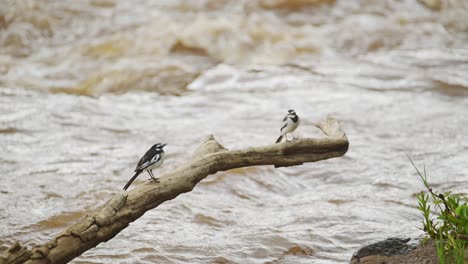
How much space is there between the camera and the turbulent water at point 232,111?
22.2 feet

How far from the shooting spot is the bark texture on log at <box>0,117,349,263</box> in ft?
12.2

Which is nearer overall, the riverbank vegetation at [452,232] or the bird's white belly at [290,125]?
the riverbank vegetation at [452,232]

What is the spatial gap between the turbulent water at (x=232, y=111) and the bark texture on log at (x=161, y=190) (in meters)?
1.12

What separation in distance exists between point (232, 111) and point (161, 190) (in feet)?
23.1

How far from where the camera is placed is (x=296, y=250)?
6164 mm

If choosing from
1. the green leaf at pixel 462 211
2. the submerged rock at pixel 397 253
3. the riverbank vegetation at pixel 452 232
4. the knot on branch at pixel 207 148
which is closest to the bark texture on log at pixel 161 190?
the knot on branch at pixel 207 148

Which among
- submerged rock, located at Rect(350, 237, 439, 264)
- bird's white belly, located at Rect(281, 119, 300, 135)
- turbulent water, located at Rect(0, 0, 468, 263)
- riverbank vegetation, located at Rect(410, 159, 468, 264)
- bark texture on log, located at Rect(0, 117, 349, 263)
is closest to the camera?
bark texture on log, located at Rect(0, 117, 349, 263)

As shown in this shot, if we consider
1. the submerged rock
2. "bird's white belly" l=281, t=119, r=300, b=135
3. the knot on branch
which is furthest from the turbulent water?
the knot on branch

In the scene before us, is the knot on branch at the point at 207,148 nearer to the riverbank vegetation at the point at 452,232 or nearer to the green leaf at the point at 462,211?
the riverbank vegetation at the point at 452,232

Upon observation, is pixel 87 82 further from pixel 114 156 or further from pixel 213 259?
pixel 213 259

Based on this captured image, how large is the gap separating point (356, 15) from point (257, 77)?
Answer: 3.80 m

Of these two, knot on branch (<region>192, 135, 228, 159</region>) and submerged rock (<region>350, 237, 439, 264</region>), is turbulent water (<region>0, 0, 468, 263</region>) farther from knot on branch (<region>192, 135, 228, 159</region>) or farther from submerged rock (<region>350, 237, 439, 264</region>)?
knot on branch (<region>192, 135, 228, 159</region>)

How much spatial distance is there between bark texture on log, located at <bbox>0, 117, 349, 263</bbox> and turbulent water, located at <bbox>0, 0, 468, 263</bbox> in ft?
3.66

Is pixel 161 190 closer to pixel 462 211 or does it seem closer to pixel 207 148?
pixel 207 148
